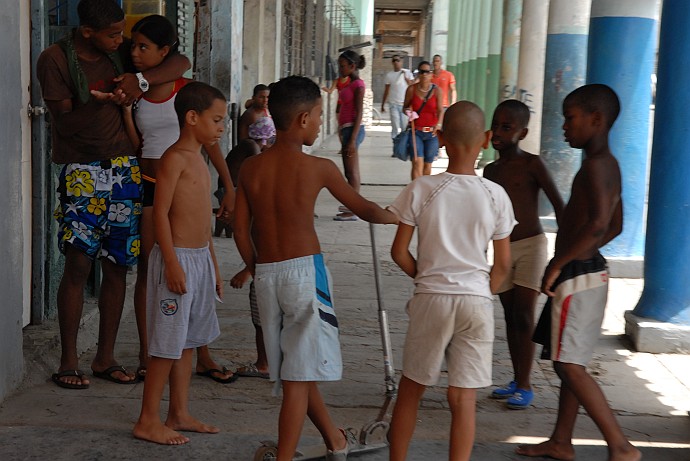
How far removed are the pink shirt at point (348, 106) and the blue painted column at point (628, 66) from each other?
3074 millimetres

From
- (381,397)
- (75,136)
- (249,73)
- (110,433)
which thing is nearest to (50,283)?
(75,136)

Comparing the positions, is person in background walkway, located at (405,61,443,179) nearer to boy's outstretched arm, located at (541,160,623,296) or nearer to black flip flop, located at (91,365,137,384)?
black flip flop, located at (91,365,137,384)

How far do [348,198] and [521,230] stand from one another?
1219 mm

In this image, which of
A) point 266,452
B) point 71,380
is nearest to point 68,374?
point 71,380

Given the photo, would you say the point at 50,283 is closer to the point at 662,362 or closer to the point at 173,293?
the point at 173,293

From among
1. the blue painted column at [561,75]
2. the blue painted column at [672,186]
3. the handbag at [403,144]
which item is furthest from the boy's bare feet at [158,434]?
the handbag at [403,144]

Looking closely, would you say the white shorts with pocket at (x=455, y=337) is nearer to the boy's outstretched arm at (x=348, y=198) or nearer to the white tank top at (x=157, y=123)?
the boy's outstretched arm at (x=348, y=198)

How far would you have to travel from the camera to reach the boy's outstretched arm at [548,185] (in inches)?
162

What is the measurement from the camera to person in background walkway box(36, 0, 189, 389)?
166 inches

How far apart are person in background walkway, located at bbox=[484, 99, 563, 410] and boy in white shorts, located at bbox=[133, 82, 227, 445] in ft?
4.20

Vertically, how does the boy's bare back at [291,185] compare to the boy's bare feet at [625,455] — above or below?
above

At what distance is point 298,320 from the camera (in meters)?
3.35

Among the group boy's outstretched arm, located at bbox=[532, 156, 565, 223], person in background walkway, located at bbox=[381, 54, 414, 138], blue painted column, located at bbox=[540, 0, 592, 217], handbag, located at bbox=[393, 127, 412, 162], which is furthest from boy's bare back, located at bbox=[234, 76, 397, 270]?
person in background walkway, located at bbox=[381, 54, 414, 138]

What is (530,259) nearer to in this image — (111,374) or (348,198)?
(348,198)
